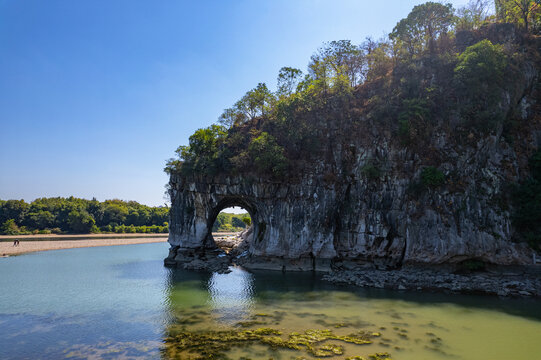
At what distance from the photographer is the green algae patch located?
11.6 metres

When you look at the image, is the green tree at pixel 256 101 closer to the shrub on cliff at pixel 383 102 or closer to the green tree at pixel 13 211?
the shrub on cliff at pixel 383 102

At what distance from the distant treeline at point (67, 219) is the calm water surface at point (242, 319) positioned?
4982cm

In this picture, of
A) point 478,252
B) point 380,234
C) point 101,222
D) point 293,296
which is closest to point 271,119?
point 380,234

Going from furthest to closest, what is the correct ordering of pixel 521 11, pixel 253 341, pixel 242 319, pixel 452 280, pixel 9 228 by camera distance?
pixel 9 228, pixel 521 11, pixel 452 280, pixel 242 319, pixel 253 341

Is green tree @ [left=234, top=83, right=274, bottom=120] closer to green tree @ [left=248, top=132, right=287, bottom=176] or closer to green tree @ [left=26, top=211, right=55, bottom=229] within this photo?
green tree @ [left=248, top=132, right=287, bottom=176]

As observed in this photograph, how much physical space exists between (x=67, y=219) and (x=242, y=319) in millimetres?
71445

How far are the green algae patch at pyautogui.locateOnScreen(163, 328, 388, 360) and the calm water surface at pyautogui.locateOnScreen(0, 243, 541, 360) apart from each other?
0.08 metres

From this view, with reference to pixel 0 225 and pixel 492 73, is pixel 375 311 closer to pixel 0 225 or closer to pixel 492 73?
pixel 492 73

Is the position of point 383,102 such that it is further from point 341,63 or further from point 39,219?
point 39,219

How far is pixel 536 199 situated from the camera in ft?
73.1

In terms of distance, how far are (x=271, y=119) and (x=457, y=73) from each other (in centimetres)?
1852

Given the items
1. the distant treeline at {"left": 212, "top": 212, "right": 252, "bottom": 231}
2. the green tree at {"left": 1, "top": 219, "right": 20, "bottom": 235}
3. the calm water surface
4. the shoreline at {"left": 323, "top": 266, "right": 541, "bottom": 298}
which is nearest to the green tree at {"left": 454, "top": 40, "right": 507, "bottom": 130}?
the shoreline at {"left": 323, "top": 266, "right": 541, "bottom": 298}

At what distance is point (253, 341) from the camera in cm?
1275

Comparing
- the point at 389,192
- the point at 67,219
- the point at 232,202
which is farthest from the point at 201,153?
the point at 67,219
